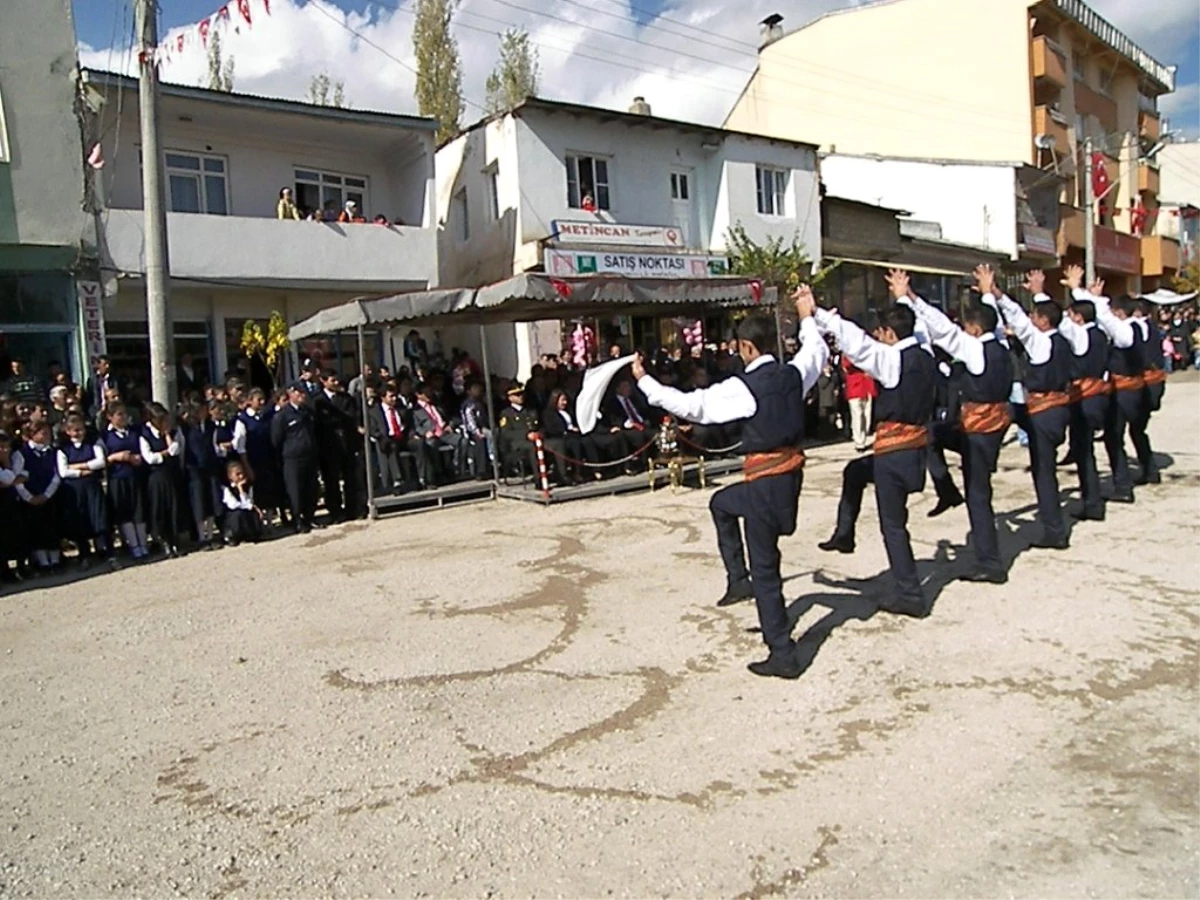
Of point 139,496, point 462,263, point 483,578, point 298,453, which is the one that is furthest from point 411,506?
point 462,263

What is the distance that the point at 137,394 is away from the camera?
16531mm

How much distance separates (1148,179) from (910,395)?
161 feet

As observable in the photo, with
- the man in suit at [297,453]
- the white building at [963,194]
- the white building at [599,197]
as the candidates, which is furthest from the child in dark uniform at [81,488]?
the white building at [963,194]

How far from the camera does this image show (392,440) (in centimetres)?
1309

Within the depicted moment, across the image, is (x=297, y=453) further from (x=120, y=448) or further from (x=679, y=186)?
(x=679, y=186)

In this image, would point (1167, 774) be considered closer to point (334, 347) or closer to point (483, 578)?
point (483, 578)

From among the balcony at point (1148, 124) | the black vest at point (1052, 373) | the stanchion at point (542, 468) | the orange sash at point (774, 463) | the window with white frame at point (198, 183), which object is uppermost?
the balcony at point (1148, 124)

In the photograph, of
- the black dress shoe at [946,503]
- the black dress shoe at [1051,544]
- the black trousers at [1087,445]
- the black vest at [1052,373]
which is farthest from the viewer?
the black trousers at [1087,445]

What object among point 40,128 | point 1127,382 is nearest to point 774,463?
point 1127,382

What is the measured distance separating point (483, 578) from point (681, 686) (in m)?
3.25

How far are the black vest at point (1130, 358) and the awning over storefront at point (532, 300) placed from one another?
18.0 ft

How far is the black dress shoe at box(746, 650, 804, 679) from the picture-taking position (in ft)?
18.1

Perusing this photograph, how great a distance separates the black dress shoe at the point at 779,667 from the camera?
5516 mm

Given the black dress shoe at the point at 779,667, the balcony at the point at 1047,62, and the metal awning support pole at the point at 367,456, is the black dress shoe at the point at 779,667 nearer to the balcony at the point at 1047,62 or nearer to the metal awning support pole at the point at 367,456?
the metal awning support pole at the point at 367,456
